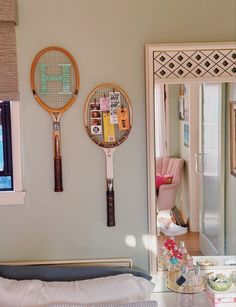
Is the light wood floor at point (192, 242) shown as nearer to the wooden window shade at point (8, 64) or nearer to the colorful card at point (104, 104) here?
the colorful card at point (104, 104)

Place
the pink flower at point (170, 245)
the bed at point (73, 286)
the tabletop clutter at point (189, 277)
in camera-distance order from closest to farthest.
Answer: the bed at point (73, 286) < the tabletop clutter at point (189, 277) < the pink flower at point (170, 245)

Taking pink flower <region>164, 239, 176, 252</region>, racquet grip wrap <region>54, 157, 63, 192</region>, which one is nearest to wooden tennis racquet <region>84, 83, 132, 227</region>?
racquet grip wrap <region>54, 157, 63, 192</region>

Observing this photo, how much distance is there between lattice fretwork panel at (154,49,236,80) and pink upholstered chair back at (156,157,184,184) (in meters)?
0.42

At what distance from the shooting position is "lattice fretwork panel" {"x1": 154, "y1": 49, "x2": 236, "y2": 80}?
2104 millimetres

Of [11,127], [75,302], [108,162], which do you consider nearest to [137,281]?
[75,302]

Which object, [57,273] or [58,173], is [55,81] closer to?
[58,173]

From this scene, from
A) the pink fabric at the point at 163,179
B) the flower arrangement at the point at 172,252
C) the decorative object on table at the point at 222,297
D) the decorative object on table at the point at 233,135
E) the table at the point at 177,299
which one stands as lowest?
the table at the point at 177,299

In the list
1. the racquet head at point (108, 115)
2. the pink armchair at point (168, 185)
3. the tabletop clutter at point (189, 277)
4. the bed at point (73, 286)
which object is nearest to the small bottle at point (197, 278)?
the tabletop clutter at point (189, 277)

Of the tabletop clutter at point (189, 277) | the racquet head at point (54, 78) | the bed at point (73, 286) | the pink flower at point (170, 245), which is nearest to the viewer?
the bed at point (73, 286)

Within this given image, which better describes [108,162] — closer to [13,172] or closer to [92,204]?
[92,204]

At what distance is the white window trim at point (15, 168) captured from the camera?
2107mm

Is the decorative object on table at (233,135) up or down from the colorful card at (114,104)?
down

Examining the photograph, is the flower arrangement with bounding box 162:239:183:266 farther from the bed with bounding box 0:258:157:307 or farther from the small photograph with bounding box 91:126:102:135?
the small photograph with bounding box 91:126:102:135

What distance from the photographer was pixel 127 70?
6.91 ft
